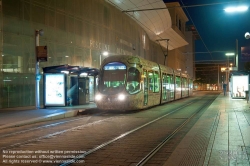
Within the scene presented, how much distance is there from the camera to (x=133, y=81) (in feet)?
61.2

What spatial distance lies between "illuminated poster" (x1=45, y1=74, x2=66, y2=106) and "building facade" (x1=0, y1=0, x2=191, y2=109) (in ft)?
7.08

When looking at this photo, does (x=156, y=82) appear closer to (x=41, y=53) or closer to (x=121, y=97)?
(x=121, y=97)

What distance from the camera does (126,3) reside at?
3562 centimetres

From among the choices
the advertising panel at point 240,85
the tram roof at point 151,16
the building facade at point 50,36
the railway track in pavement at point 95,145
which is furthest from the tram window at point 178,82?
the railway track in pavement at point 95,145

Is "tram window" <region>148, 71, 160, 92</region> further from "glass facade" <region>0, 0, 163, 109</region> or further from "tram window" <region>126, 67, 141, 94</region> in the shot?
"glass facade" <region>0, 0, 163, 109</region>

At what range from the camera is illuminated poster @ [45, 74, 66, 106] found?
2045 centimetres

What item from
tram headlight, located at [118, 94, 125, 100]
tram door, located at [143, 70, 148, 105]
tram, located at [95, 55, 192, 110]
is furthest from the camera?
tram door, located at [143, 70, 148, 105]

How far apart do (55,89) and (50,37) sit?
560cm

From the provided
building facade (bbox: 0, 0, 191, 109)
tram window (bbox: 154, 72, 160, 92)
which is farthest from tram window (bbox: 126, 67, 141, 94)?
building facade (bbox: 0, 0, 191, 109)

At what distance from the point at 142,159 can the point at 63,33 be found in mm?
20337

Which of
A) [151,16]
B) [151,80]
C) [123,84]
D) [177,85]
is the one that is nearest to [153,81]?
[151,80]

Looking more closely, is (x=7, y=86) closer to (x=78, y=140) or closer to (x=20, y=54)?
(x=20, y=54)

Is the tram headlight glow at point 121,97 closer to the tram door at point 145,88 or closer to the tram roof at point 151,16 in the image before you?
the tram door at point 145,88

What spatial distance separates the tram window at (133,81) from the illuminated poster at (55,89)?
15.2 feet
